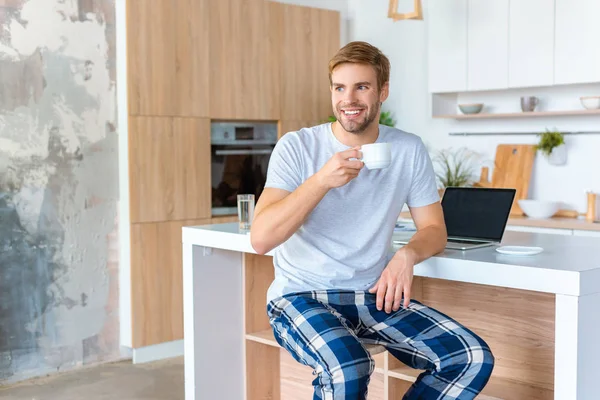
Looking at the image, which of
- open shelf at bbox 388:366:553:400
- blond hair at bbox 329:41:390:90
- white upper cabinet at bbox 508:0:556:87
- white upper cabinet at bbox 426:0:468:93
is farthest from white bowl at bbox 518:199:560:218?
blond hair at bbox 329:41:390:90

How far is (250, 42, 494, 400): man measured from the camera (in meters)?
2.08

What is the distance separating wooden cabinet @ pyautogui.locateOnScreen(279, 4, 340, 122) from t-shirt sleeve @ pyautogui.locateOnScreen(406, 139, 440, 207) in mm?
2993

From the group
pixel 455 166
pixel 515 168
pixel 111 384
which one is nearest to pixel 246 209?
pixel 111 384

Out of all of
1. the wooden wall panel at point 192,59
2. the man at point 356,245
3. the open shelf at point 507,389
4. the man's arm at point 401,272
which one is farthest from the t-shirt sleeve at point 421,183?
the wooden wall panel at point 192,59

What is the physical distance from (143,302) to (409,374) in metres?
2.42

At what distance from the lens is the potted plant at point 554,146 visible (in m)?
4.72

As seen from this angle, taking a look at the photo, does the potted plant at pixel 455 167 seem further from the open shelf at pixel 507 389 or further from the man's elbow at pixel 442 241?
the man's elbow at pixel 442 241

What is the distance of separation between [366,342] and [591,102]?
2.82 m

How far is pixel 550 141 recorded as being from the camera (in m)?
4.74

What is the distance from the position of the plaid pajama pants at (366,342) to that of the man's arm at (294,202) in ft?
0.66

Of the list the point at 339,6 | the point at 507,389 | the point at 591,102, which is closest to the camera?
the point at 507,389

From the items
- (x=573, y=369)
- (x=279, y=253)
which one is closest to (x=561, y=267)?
(x=573, y=369)

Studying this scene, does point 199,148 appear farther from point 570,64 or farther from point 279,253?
point 279,253

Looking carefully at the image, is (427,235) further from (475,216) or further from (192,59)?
(192,59)
